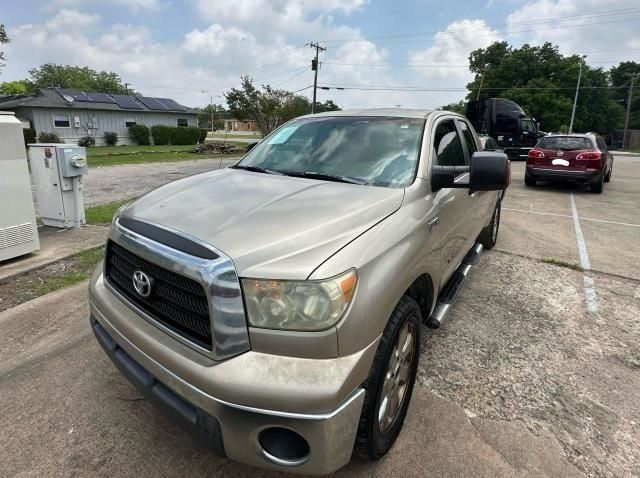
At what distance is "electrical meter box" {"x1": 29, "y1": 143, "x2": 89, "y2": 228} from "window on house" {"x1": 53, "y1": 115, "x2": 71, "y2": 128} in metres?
31.3

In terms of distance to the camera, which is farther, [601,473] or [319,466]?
[601,473]

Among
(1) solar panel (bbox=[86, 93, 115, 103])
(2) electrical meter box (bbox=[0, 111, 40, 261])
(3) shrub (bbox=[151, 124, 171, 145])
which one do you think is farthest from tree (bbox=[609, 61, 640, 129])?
(2) electrical meter box (bbox=[0, 111, 40, 261])

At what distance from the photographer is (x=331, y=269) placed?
1610 mm

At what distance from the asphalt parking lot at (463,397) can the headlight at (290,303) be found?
953 mm

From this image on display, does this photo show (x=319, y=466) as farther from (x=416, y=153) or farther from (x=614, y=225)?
(x=614, y=225)

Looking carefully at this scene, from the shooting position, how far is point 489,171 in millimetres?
2445

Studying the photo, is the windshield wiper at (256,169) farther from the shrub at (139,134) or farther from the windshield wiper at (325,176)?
the shrub at (139,134)

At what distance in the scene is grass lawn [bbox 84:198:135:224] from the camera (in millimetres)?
6616

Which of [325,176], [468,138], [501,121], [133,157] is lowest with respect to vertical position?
[133,157]

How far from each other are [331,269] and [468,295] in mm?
2994

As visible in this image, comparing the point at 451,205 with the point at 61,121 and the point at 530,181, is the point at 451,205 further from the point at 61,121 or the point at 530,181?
the point at 61,121

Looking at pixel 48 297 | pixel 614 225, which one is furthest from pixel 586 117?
pixel 48 297

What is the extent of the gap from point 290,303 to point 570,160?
11734 mm

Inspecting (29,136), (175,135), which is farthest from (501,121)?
(29,136)
